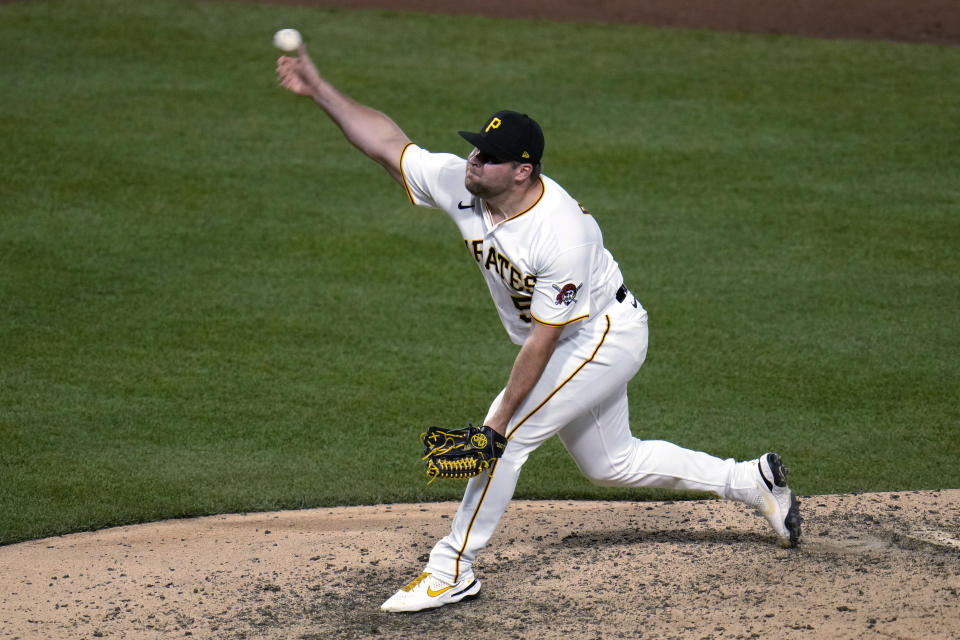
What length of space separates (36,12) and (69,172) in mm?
4739

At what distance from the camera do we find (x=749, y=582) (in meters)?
4.34

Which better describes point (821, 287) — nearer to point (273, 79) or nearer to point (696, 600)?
point (696, 600)

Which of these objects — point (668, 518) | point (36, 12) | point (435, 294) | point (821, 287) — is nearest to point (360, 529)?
point (668, 518)

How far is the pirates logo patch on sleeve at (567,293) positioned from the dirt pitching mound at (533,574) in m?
1.11

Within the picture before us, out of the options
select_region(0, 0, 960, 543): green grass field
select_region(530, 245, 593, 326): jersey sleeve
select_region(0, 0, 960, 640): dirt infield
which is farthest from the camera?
select_region(0, 0, 960, 543): green grass field

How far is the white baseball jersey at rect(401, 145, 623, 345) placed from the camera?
13.0 ft

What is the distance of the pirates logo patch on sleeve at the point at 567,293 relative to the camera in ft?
13.0

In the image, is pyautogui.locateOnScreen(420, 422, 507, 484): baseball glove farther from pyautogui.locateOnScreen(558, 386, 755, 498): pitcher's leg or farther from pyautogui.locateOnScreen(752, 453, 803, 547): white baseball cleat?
pyautogui.locateOnScreen(752, 453, 803, 547): white baseball cleat

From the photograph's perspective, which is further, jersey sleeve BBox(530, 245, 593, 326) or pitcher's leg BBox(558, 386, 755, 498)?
pitcher's leg BBox(558, 386, 755, 498)

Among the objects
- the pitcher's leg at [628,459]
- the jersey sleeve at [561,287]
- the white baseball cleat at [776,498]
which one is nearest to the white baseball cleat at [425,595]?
the pitcher's leg at [628,459]

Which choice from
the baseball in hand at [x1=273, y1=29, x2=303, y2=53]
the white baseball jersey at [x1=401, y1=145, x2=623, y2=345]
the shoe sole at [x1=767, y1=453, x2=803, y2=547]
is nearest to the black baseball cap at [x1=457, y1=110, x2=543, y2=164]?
the white baseball jersey at [x1=401, y1=145, x2=623, y2=345]

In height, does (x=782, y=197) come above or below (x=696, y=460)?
above

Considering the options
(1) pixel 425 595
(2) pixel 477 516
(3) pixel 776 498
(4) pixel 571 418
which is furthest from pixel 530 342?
(3) pixel 776 498

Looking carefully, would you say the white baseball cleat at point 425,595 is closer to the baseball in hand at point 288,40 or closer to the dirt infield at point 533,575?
the dirt infield at point 533,575
